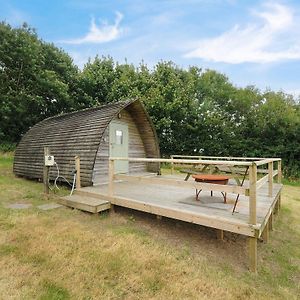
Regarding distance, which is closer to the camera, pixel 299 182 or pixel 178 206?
pixel 178 206

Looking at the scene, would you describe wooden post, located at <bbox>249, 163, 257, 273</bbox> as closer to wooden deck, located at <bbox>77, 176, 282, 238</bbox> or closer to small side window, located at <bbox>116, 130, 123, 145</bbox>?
wooden deck, located at <bbox>77, 176, 282, 238</bbox>

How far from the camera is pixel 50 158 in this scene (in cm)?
709

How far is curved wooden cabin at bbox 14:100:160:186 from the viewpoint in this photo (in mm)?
7988

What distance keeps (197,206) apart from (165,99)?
12.0 meters

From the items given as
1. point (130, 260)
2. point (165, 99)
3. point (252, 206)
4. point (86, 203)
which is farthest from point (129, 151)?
point (165, 99)

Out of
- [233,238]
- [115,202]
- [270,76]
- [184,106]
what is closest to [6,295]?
[115,202]

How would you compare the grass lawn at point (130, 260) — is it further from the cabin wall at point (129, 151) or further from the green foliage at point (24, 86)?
the green foliage at point (24, 86)

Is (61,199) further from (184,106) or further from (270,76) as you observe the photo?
(270,76)

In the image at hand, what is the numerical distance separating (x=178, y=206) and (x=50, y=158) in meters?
3.87

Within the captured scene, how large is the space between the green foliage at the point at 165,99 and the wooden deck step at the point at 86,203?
9813 millimetres

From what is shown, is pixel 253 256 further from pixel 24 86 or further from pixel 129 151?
pixel 24 86

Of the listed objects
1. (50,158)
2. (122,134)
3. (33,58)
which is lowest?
(50,158)

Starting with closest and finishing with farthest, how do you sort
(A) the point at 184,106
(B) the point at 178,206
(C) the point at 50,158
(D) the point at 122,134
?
(B) the point at 178,206
(C) the point at 50,158
(D) the point at 122,134
(A) the point at 184,106

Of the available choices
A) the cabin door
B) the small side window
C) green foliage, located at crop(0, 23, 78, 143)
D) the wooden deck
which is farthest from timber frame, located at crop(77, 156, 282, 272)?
green foliage, located at crop(0, 23, 78, 143)
